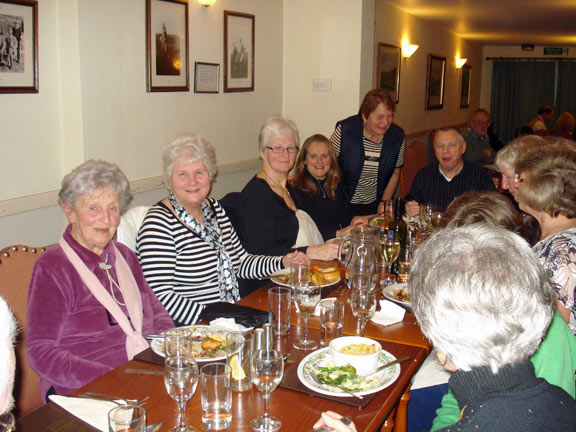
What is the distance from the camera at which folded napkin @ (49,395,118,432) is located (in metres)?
1.29

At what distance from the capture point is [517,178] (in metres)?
2.25

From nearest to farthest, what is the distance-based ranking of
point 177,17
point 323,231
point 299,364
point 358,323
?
point 299,364 → point 358,323 → point 323,231 → point 177,17

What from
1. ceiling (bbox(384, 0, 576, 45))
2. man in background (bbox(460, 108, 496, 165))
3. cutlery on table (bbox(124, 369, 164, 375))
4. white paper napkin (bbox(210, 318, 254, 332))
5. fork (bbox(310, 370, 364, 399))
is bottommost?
cutlery on table (bbox(124, 369, 164, 375))

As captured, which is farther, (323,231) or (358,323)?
(323,231)

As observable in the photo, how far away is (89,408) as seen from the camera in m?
1.35

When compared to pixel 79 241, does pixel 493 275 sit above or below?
above

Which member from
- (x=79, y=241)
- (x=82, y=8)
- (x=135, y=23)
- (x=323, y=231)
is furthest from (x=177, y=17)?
(x=79, y=241)

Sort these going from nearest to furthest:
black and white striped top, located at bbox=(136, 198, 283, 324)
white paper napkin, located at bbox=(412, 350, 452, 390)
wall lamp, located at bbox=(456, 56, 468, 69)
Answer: white paper napkin, located at bbox=(412, 350, 452, 390), black and white striped top, located at bbox=(136, 198, 283, 324), wall lamp, located at bbox=(456, 56, 468, 69)

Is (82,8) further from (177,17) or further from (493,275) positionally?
(493,275)

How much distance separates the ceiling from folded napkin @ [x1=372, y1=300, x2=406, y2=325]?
213 inches

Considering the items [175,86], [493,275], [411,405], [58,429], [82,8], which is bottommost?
[411,405]

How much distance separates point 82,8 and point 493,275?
117 inches

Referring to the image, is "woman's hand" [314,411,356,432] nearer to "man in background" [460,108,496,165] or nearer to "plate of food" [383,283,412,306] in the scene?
"plate of food" [383,283,412,306]

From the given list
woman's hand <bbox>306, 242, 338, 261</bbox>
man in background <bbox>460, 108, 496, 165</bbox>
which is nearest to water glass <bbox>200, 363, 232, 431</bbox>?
woman's hand <bbox>306, 242, 338, 261</bbox>
